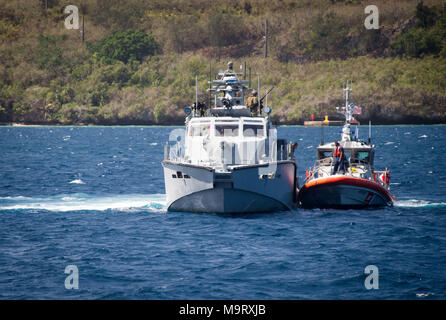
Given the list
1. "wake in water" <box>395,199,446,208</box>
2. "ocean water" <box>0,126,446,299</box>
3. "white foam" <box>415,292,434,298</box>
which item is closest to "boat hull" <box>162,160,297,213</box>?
"ocean water" <box>0,126,446,299</box>

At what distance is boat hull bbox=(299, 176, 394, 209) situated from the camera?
3391cm

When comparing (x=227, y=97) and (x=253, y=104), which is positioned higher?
(x=227, y=97)

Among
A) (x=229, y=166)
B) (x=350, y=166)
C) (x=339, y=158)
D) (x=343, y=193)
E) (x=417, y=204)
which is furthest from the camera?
(x=417, y=204)

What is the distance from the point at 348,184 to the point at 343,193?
77 centimetres

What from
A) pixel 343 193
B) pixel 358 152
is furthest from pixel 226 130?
Answer: pixel 358 152

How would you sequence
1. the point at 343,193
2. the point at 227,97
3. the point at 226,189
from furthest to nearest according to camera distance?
the point at 227,97
the point at 343,193
the point at 226,189

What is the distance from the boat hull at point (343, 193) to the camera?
3391cm

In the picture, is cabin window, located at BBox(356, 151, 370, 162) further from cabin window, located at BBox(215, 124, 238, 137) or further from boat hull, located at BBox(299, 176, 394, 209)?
cabin window, located at BBox(215, 124, 238, 137)

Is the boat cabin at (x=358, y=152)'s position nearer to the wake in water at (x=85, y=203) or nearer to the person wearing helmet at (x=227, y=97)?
the person wearing helmet at (x=227, y=97)

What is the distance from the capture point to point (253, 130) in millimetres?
33750

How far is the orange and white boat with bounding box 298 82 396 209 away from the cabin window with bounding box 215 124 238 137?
4.77 metres

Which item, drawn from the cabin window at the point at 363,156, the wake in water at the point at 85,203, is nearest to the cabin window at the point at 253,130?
the wake in water at the point at 85,203

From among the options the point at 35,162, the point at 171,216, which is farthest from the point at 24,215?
the point at 35,162

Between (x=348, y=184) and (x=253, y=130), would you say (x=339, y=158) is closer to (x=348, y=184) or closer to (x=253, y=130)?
(x=348, y=184)
